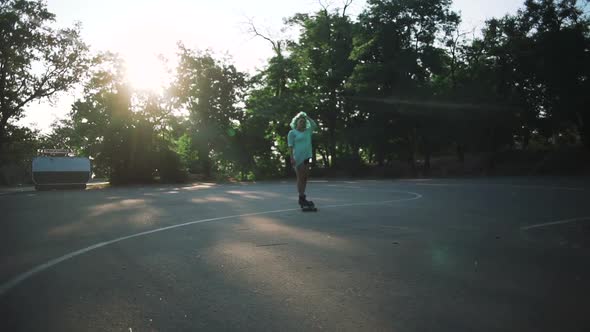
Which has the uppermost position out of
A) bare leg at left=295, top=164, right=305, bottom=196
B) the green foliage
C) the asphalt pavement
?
the green foliage

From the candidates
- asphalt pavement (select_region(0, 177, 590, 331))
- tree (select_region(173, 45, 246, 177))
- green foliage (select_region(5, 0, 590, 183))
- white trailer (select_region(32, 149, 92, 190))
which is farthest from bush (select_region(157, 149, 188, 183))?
asphalt pavement (select_region(0, 177, 590, 331))

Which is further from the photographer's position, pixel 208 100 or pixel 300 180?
pixel 208 100

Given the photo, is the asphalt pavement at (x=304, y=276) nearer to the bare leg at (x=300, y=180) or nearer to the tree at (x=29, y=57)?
the bare leg at (x=300, y=180)

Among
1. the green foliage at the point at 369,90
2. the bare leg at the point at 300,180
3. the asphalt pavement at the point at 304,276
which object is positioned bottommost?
the asphalt pavement at the point at 304,276

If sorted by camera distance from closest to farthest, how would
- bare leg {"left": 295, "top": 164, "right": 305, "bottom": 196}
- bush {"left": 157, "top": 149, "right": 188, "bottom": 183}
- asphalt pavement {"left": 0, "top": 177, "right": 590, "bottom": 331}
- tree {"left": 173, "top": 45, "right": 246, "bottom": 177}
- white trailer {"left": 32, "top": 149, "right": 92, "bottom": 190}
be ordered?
asphalt pavement {"left": 0, "top": 177, "right": 590, "bottom": 331}, bare leg {"left": 295, "top": 164, "right": 305, "bottom": 196}, white trailer {"left": 32, "top": 149, "right": 92, "bottom": 190}, bush {"left": 157, "top": 149, "right": 188, "bottom": 183}, tree {"left": 173, "top": 45, "right": 246, "bottom": 177}

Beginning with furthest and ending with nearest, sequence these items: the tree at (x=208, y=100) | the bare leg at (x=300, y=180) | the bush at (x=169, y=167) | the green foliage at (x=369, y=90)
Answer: the tree at (x=208, y=100) → the bush at (x=169, y=167) → the green foliage at (x=369, y=90) → the bare leg at (x=300, y=180)

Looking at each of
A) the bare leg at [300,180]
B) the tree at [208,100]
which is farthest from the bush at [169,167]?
the bare leg at [300,180]

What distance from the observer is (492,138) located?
34344 mm

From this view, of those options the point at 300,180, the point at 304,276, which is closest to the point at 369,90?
the point at 300,180

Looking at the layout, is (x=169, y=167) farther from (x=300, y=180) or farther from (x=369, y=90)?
(x=300, y=180)

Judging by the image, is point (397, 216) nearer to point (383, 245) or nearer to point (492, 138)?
point (383, 245)

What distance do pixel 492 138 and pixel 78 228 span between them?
33954mm

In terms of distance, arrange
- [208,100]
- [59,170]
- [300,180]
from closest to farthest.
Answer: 1. [300,180]
2. [59,170]
3. [208,100]

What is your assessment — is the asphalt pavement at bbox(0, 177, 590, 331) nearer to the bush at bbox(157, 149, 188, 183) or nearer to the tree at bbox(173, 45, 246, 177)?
the bush at bbox(157, 149, 188, 183)
